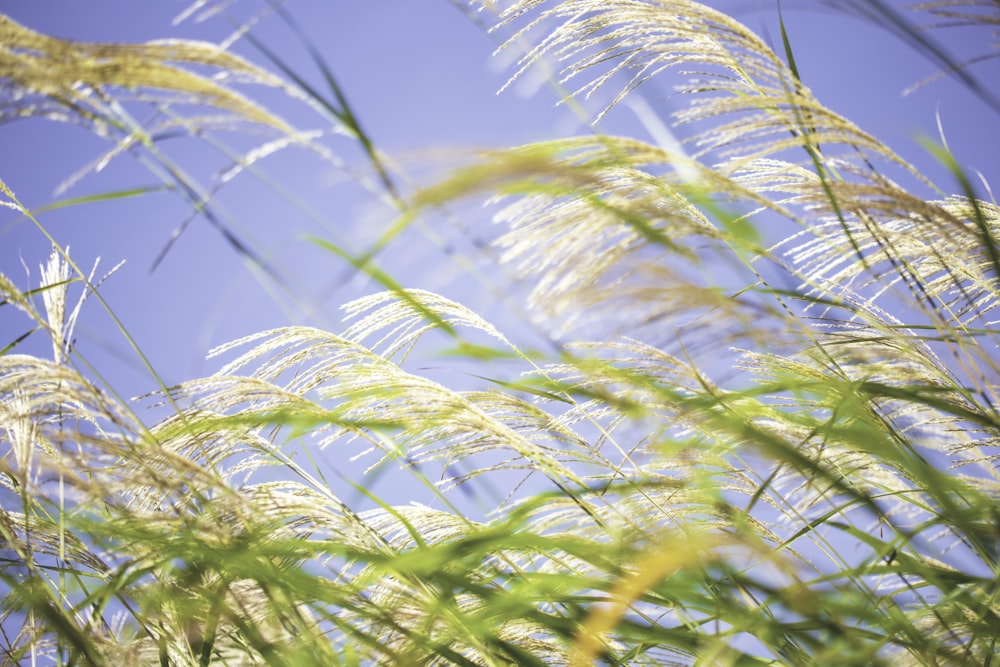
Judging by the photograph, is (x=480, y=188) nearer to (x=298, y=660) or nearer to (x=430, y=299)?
(x=298, y=660)

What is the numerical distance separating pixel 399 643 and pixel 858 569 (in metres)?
0.90

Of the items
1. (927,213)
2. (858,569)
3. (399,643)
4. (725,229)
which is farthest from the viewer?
(399,643)

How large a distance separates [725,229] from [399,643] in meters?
1.03

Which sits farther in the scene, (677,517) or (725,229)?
(677,517)

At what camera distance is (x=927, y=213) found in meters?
0.99

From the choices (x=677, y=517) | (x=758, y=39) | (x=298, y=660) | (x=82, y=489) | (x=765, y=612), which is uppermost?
(x=758, y=39)

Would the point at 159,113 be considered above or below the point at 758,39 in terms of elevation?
below

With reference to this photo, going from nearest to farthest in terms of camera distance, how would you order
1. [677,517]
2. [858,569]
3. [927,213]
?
[927,213] < [858,569] < [677,517]

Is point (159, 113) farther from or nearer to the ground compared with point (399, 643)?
farther from the ground

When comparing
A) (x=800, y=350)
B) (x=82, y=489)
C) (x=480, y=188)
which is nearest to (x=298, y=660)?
(x=82, y=489)

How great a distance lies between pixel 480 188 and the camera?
76cm

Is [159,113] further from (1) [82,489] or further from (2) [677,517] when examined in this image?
(2) [677,517]

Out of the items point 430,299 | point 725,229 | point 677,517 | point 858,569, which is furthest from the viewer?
point 430,299

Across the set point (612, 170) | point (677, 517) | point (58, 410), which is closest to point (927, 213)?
point (612, 170)
